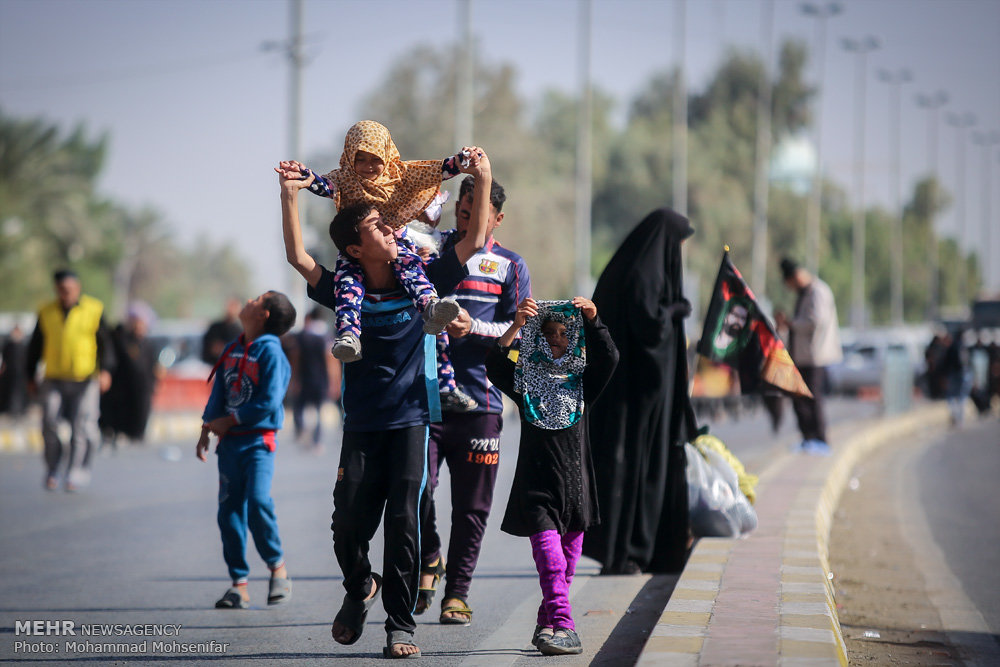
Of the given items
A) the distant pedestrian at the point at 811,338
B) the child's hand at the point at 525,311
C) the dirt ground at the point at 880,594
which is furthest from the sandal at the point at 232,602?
the distant pedestrian at the point at 811,338

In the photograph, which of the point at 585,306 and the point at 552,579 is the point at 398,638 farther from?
the point at 585,306

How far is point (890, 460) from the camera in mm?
17875

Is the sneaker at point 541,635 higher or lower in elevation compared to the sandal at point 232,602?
higher

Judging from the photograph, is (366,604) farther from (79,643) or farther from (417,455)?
(79,643)

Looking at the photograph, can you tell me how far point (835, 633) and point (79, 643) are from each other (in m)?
2.89

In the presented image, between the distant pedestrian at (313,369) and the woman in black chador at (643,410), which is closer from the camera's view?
the woman in black chador at (643,410)

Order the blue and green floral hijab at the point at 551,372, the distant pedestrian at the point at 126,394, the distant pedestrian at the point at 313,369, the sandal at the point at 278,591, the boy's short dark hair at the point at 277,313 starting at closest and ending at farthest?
the blue and green floral hijab at the point at 551,372, the sandal at the point at 278,591, the boy's short dark hair at the point at 277,313, the distant pedestrian at the point at 126,394, the distant pedestrian at the point at 313,369

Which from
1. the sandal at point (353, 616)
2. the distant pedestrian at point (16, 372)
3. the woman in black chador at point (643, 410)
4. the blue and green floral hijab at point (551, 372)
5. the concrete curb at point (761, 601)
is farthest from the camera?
the distant pedestrian at point (16, 372)

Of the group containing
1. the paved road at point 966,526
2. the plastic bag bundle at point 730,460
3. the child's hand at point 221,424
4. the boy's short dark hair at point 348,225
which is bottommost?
the paved road at point 966,526

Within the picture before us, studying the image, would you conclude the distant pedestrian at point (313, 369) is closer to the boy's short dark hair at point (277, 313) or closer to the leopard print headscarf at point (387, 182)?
the boy's short dark hair at point (277, 313)

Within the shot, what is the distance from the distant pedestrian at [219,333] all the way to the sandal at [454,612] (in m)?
9.37

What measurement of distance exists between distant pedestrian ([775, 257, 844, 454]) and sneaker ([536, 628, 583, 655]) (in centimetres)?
735

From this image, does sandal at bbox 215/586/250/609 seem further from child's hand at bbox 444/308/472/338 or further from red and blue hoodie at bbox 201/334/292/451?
child's hand at bbox 444/308/472/338

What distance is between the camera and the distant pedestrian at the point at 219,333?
49.1 feet
